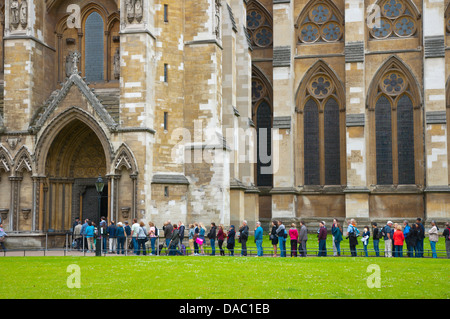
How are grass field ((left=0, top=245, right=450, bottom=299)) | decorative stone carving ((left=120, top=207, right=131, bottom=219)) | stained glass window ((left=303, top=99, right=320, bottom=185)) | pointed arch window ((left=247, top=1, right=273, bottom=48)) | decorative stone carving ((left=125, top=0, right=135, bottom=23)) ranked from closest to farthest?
grass field ((left=0, top=245, right=450, bottom=299)) → decorative stone carving ((left=120, top=207, right=131, bottom=219)) → decorative stone carving ((left=125, top=0, right=135, bottom=23)) → stained glass window ((left=303, top=99, right=320, bottom=185)) → pointed arch window ((left=247, top=1, right=273, bottom=48))

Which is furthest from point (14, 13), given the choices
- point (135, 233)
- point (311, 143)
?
point (311, 143)

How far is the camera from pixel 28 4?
30.2 m

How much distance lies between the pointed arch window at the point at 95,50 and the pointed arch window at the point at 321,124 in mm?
12405

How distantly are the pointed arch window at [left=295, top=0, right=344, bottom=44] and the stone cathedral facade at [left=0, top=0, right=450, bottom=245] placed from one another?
73mm

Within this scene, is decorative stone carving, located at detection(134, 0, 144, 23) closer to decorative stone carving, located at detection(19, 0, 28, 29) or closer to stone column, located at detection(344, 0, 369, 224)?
decorative stone carving, located at detection(19, 0, 28, 29)

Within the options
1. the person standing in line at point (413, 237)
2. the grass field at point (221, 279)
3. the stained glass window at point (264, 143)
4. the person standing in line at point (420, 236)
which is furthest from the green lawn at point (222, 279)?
the stained glass window at point (264, 143)

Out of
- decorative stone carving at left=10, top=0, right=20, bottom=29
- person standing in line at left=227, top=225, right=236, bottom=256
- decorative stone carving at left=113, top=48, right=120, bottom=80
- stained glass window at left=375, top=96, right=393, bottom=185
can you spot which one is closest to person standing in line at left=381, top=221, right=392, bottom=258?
person standing in line at left=227, top=225, right=236, bottom=256

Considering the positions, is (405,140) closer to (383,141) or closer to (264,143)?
(383,141)

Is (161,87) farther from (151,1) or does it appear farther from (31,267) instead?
(31,267)

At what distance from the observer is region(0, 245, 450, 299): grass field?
13.2 m

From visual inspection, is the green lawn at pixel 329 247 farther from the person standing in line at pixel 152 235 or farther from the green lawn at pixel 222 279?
the green lawn at pixel 222 279

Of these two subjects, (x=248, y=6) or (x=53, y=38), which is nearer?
(x=53, y=38)

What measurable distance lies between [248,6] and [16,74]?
1610 cm

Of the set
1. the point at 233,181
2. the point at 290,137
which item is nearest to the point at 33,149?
the point at 233,181
